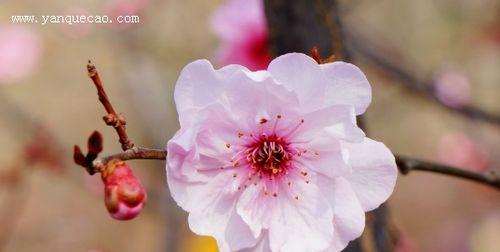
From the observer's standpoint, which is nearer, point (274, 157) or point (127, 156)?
point (127, 156)

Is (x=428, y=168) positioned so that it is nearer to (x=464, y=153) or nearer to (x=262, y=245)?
(x=262, y=245)

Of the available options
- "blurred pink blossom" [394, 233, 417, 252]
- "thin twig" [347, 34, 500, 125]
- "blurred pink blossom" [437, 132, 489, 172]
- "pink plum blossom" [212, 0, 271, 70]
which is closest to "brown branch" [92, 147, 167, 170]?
"blurred pink blossom" [394, 233, 417, 252]

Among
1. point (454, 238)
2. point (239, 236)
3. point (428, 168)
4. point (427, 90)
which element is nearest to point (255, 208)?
point (239, 236)

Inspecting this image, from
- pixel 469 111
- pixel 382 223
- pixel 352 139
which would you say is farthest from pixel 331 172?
pixel 469 111

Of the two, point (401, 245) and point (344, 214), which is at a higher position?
point (344, 214)

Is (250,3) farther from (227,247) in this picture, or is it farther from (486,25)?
(486,25)

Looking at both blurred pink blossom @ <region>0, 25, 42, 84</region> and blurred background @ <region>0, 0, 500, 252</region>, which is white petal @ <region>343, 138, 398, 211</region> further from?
blurred pink blossom @ <region>0, 25, 42, 84</region>

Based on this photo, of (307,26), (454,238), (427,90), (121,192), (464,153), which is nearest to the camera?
(121,192)
